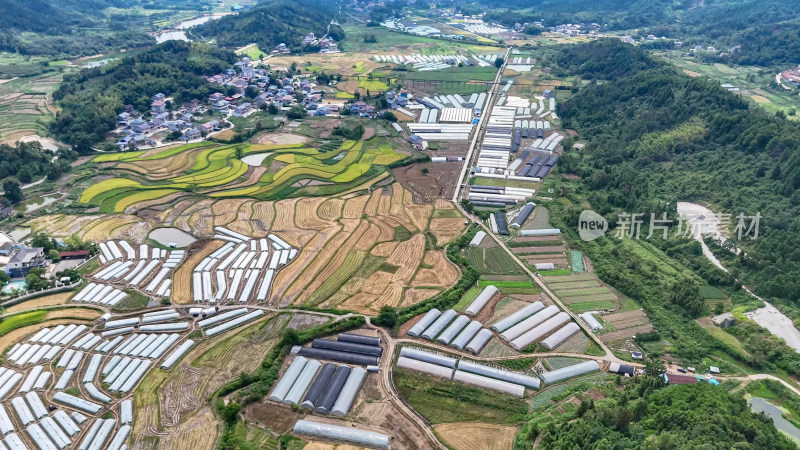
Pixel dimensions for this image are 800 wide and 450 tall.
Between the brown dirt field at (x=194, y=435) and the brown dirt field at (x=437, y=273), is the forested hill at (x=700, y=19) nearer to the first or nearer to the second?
the brown dirt field at (x=437, y=273)

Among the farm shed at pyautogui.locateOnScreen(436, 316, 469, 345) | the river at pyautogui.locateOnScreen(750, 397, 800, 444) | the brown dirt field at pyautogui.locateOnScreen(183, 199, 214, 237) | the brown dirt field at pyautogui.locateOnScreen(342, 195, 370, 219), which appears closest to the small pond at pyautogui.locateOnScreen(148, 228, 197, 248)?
the brown dirt field at pyautogui.locateOnScreen(183, 199, 214, 237)

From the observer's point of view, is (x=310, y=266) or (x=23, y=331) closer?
(x=23, y=331)

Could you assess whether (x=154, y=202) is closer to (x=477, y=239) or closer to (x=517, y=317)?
(x=477, y=239)

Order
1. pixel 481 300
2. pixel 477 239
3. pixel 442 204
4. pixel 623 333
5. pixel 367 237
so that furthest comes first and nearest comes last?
pixel 442 204 < pixel 367 237 < pixel 477 239 < pixel 481 300 < pixel 623 333

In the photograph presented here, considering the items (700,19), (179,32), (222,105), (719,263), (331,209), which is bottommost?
(331,209)

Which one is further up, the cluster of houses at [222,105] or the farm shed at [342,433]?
the cluster of houses at [222,105]

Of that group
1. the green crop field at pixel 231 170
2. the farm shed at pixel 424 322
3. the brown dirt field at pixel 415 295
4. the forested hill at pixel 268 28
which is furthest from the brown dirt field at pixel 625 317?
the forested hill at pixel 268 28

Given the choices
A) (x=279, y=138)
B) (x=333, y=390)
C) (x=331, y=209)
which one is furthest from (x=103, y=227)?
(x=333, y=390)
